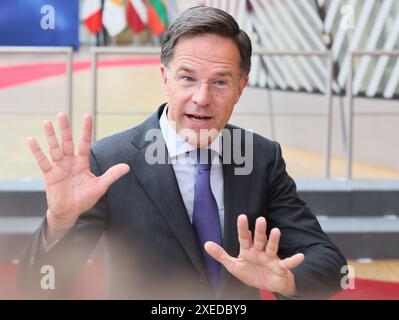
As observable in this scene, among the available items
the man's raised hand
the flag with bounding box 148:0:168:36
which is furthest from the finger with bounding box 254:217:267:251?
the flag with bounding box 148:0:168:36

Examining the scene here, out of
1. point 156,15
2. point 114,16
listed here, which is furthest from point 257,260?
point 156,15

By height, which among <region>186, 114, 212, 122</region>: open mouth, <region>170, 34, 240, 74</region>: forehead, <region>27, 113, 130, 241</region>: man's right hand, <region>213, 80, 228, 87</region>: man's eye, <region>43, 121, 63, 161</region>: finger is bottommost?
<region>27, 113, 130, 241</region>: man's right hand

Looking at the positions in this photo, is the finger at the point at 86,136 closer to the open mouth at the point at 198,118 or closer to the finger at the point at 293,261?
the open mouth at the point at 198,118

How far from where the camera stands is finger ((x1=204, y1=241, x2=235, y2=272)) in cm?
73

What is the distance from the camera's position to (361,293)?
2.24 metres

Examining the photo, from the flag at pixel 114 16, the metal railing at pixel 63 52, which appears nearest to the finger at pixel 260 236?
the metal railing at pixel 63 52

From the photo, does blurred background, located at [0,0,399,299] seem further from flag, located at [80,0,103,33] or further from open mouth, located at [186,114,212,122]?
open mouth, located at [186,114,212,122]

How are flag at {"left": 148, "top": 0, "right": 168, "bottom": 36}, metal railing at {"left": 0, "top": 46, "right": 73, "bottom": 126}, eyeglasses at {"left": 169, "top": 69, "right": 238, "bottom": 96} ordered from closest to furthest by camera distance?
eyeglasses at {"left": 169, "top": 69, "right": 238, "bottom": 96}, metal railing at {"left": 0, "top": 46, "right": 73, "bottom": 126}, flag at {"left": 148, "top": 0, "right": 168, "bottom": 36}

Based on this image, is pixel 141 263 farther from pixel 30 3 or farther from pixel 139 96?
pixel 139 96

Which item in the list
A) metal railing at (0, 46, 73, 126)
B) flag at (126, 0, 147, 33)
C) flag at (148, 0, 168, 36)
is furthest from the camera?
flag at (148, 0, 168, 36)

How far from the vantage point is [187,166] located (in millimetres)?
880

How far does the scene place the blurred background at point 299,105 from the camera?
2.53m

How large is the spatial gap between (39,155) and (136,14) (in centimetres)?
368

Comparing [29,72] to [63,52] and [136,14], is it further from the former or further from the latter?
[63,52]
